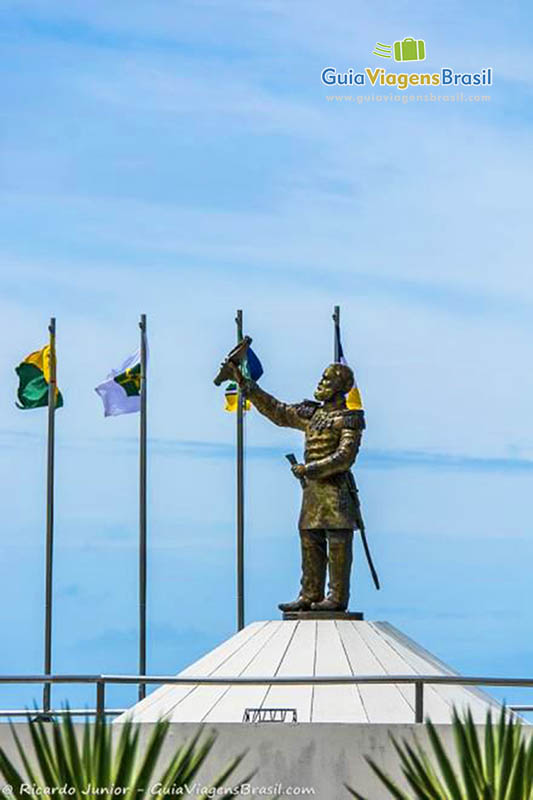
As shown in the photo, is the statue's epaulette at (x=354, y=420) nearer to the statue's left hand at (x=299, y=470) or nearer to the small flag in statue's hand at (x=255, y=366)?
the statue's left hand at (x=299, y=470)

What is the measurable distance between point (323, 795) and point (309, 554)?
6550 mm

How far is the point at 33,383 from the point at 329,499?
957 cm

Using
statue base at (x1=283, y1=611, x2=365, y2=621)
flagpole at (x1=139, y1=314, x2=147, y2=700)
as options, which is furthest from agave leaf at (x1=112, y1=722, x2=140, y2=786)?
flagpole at (x1=139, y1=314, x2=147, y2=700)

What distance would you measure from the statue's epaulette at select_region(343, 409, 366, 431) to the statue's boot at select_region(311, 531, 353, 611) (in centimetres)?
131

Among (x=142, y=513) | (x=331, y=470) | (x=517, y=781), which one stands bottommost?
(x=517, y=781)

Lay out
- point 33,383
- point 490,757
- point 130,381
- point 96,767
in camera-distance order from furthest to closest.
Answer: point 33,383
point 130,381
point 490,757
point 96,767

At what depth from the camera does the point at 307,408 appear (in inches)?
883

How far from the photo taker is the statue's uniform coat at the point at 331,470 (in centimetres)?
2155

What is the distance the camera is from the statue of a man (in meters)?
21.5

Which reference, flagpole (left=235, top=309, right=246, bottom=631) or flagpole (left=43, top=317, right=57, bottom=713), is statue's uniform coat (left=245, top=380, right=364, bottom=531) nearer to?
flagpole (left=235, top=309, right=246, bottom=631)

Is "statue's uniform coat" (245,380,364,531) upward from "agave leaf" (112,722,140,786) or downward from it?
upward

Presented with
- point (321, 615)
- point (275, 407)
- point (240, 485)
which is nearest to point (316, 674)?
point (321, 615)

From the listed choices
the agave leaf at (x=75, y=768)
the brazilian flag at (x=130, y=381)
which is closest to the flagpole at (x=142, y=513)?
the brazilian flag at (x=130, y=381)

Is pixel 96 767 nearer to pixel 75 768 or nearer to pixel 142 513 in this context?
pixel 75 768
